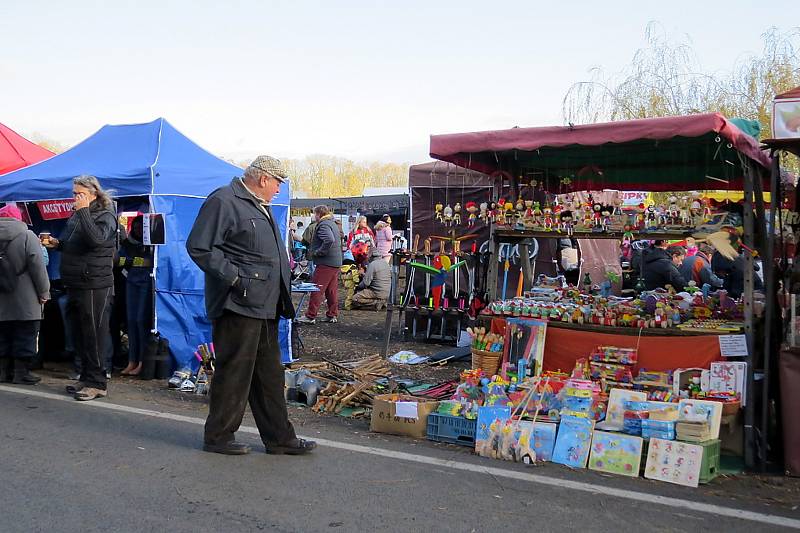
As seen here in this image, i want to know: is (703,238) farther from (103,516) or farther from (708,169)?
(103,516)

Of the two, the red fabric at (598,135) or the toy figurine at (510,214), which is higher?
the red fabric at (598,135)

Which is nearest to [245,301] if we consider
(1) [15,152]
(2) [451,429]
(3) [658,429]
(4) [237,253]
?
(4) [237,253]

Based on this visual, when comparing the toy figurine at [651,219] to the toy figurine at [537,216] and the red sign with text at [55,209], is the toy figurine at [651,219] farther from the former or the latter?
the red sign with text at [55,209]

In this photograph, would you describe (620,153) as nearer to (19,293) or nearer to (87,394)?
(87,394)

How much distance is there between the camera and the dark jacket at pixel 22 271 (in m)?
7.77

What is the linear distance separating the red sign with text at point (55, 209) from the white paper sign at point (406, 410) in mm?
5182

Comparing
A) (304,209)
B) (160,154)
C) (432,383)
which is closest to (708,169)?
(432,383)

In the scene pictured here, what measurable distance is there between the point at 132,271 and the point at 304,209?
2414 centimetres

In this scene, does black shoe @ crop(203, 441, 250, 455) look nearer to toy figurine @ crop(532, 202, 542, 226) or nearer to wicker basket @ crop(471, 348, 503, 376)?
wicker basket @ crop(471, 348, 503, 376)

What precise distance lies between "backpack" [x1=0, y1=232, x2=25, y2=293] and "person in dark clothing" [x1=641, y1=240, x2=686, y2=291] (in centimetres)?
813

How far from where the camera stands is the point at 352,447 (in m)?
5.77

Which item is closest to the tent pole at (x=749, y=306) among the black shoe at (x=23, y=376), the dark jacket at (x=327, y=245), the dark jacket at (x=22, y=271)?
the dark jacket at (x=22, y=271)

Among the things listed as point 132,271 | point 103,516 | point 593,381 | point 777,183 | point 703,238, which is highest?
point 777,183

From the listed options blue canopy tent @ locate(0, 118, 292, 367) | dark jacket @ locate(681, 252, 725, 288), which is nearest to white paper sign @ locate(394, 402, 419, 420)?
blue canopy tent @ locate(0, 118, 292, 367)
